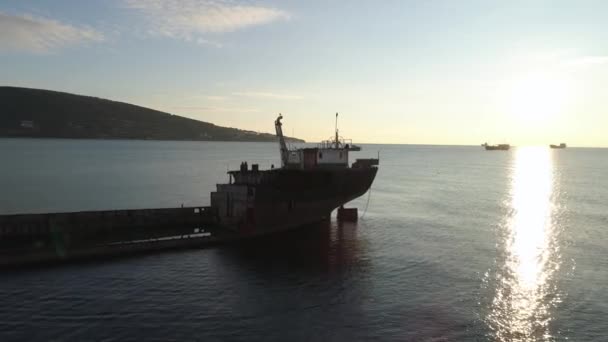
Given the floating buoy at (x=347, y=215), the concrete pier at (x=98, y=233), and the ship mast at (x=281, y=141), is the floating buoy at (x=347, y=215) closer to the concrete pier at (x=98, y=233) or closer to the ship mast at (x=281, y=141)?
the ship mast at (x=281, y=141)

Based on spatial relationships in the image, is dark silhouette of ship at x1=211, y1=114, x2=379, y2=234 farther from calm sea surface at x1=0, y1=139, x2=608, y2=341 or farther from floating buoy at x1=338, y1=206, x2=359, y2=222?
floating buoy at x1=338, y1=206, x2=359, y2=222

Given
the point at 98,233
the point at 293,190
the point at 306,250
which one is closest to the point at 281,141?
the point at 293,190

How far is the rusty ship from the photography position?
3984 centimetres

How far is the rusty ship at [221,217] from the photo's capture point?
39844mm

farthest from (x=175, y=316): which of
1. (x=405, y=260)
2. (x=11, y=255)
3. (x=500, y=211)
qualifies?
(x=500, y=211)

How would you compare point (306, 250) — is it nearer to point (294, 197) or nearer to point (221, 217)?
point (294, 197)

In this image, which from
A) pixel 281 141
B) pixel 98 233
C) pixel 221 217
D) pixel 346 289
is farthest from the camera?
pixel 281 141

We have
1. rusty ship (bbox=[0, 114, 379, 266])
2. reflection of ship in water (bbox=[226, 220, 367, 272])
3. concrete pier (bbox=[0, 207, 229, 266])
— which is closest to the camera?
concrete pier (bbox=[0, 207, 229, 266])

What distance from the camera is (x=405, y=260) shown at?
4066cm

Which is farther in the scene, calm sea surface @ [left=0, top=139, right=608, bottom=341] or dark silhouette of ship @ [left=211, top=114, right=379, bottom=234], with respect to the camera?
dark silhouette of ship @ [left=211, top=114, right=379, bottom=234]

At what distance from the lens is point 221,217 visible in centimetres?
5141

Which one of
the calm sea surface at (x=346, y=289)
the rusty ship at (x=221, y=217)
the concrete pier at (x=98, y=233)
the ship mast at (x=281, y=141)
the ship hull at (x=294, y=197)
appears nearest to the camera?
the calm sea surface at (x=346, y=289)

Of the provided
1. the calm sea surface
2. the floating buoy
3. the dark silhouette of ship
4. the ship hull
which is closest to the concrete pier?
the calm sea surface

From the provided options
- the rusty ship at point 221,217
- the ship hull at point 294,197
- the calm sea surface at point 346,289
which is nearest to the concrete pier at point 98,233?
the rusty ship at point 221,217
